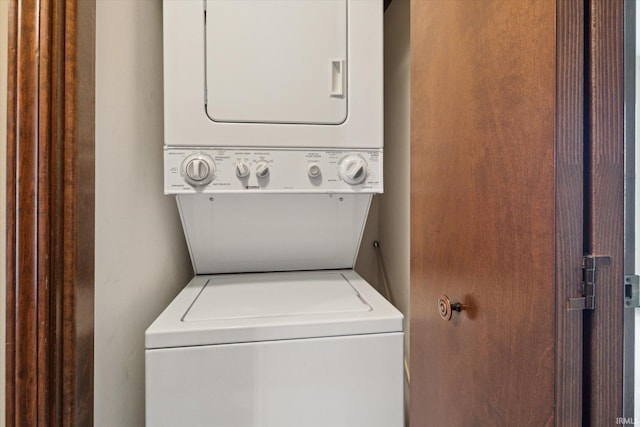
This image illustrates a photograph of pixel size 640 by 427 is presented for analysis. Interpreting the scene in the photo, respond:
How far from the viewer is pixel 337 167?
140cm

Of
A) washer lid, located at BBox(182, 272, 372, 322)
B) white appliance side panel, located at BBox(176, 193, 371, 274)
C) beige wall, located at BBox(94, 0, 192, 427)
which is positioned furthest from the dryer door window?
washer lid, located at BBox(182, 272, 372, 322)

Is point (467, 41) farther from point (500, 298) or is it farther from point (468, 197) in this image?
point (500, 298)

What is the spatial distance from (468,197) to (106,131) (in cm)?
Result: 112

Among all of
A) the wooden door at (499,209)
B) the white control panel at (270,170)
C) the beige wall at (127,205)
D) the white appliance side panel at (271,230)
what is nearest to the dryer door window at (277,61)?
the white control panel at (270,170)

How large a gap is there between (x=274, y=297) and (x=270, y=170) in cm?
55

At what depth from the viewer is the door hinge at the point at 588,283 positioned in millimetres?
501

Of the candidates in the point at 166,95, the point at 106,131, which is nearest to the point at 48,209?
the point at 106,131

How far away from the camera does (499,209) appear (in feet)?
2.09

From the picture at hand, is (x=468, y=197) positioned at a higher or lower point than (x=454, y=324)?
higher

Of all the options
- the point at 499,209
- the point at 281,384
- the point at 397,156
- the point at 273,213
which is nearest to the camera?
the point at 499,209

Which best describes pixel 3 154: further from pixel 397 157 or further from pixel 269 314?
pixel 397 157

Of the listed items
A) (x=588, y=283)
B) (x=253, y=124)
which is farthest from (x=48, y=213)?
(x=588, y=283)

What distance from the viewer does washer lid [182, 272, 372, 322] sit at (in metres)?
1.10

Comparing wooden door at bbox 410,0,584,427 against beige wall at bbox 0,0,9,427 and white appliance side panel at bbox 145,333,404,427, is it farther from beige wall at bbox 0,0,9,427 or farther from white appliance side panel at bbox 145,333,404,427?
beige wall at bbox 0,0,9,427
